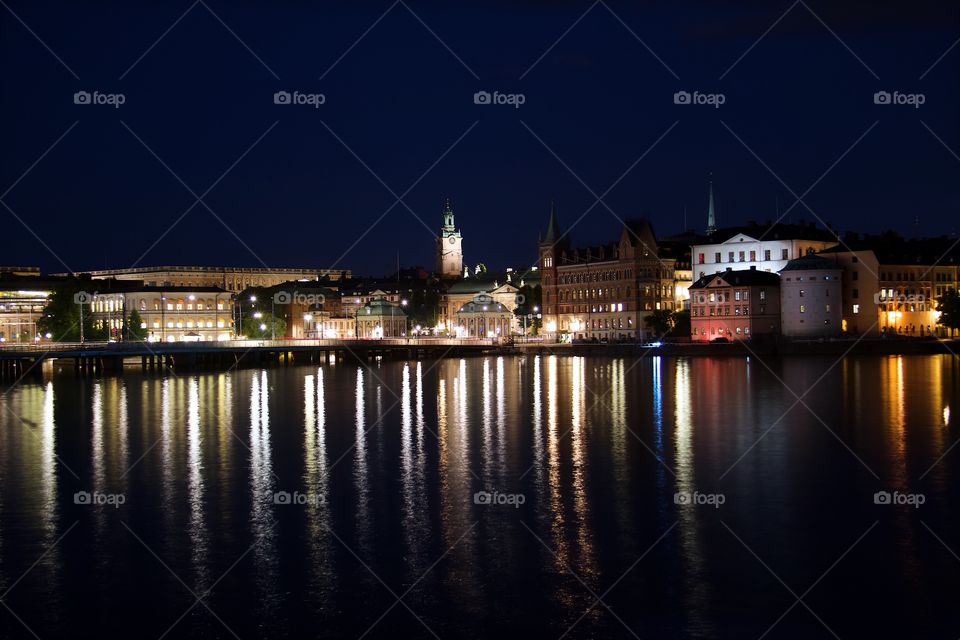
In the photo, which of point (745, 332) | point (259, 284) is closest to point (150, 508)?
point (745, 332)

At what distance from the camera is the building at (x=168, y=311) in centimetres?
12756

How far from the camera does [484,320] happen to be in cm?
12850

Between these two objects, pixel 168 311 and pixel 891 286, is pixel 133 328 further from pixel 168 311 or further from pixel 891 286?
pixel 891 286

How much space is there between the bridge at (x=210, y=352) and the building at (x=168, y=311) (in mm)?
23050

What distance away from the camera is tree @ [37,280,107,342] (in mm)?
109312

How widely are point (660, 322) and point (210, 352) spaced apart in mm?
42849

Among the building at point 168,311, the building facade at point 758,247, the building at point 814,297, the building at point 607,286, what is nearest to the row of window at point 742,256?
the building facade at point 758,247

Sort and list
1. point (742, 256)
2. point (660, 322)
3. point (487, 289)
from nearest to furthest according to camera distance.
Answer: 1. point (742, 256)
2. point (660, 322)
3. point (487, 289)

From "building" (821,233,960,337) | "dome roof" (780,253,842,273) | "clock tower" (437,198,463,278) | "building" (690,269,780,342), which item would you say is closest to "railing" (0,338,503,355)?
"building" (690,269,780,342)

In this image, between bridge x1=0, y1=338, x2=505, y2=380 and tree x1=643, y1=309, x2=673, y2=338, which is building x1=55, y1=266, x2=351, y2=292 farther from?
tree x1=643, y1=309, x2=673, y2=338

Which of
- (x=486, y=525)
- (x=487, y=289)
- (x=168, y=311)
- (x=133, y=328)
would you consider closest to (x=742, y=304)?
(x=487, y=289)

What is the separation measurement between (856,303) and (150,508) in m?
82.9

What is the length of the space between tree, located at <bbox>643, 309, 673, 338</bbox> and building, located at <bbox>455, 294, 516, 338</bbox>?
22471 millimetres

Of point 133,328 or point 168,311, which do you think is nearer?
point 133,328
